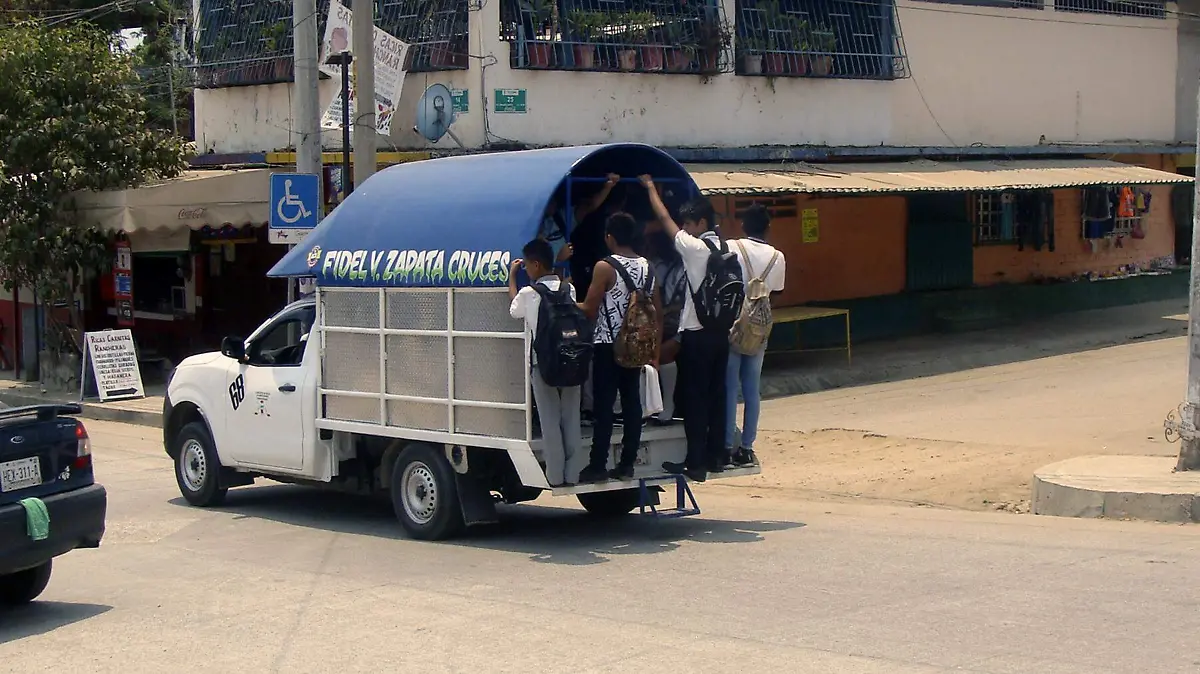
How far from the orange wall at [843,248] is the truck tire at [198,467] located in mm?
10771

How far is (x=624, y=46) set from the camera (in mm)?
18094

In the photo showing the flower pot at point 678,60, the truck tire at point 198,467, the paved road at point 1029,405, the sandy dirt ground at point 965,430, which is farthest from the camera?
the flower pot at point 678,60

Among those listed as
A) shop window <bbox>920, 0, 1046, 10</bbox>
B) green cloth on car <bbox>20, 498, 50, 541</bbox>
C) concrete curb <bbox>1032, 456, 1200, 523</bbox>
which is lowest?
concrete curb <bbox>1032, 456, 1200, 523</bbox>

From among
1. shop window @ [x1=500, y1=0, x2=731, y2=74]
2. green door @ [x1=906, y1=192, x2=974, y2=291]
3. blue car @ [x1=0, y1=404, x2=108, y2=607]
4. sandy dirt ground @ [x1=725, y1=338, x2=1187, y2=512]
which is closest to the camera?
blue car @ [x1=0, y1=404, x2=108, y2=607]

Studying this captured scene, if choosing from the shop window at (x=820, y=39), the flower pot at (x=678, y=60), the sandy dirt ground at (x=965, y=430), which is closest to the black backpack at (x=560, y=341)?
the sandy dirt ground at (x=965, y=430)

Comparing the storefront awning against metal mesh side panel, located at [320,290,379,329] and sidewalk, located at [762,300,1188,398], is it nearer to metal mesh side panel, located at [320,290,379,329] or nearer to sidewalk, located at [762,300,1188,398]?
sidewalk, located at [762,300,1188,398]

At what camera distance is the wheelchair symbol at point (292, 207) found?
576 inches

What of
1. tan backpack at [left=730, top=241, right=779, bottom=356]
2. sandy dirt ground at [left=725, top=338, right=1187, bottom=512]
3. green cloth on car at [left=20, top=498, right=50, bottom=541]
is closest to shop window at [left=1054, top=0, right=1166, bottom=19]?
sandy dirt ground at [left=725, top=338, right=1187, bottom=512]

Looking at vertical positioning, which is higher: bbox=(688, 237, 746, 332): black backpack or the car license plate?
bbox=(688, 237, 746, 332): black backpack

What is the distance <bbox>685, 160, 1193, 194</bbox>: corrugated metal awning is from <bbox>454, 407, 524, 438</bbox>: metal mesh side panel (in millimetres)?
6713

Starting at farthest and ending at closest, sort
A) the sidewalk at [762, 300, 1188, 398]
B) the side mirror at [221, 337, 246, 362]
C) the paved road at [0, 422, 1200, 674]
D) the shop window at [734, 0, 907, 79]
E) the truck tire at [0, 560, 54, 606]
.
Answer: the shop window at [734, 0, 907, 79] → the sidewalk at [762, 300, 1188, 398] → the side mirror at [221, 337, 246, 362] → the truck tire at [0, 560, 54, 606] → the paved road at [0, 422, 1200, 674]

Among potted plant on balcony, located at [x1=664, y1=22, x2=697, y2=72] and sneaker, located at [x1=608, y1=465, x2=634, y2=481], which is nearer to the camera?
sneaker, located at [x1=608, y1=465, x2=634, y2=481]

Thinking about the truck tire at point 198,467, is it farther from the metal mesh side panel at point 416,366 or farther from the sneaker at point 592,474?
the sneaker at point 592,474

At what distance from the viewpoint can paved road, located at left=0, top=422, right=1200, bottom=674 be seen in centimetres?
639
